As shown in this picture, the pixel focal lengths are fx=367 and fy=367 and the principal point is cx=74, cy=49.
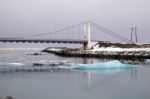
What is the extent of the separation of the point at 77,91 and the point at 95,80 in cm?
373

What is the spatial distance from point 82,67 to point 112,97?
36.6 ft

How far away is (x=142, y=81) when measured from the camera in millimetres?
16734

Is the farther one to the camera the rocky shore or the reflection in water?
the rocky shore

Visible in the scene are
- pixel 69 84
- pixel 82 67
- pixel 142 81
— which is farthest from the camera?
pixel 82 67

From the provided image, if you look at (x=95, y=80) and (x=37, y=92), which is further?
(x=95, y=80)

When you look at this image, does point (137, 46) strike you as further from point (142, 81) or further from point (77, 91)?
point (77, 91)

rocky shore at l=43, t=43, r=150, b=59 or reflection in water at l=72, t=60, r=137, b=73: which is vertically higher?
rocky shore at l=43, t=43, r=150, b=59

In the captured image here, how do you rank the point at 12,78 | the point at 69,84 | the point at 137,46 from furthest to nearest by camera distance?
the point at 137,46 → the point at 12,78 → the point at 69,84

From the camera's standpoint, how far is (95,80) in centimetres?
1722

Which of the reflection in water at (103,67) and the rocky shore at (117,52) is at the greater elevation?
the rocky shore at (117,52)

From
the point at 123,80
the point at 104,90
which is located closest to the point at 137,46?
the point at 123,80

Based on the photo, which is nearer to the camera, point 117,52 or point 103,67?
point 103,67

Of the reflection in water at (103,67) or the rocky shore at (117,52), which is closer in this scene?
the reflection in water at (103,67)

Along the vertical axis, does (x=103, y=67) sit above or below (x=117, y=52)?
below
